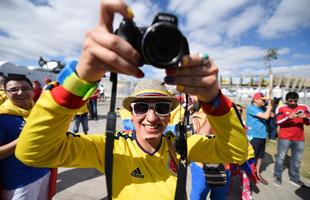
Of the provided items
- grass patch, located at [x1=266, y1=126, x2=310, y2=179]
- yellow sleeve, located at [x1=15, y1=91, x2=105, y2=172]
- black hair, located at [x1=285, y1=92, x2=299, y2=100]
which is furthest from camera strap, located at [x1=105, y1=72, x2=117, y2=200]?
grass patch, located at [x1=266, y1=126, x2=310, y2=179]

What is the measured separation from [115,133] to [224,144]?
2.86 feet

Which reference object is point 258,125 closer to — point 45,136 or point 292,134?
point 292,134

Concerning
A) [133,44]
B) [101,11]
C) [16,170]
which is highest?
[101,11]

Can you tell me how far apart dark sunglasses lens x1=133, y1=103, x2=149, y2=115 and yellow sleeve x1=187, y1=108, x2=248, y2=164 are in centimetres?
49

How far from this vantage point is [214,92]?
Result: 3.43 feet

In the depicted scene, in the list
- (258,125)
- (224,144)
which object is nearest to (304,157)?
(258,125)

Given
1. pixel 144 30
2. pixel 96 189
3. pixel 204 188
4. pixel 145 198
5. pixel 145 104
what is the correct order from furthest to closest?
pixel 96 189 < pixel 204 188 < pixel 145 104 < pixel 145 198 < pixel 144 30

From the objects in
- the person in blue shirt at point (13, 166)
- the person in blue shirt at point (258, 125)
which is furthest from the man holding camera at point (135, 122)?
the person in blue shirt at point (258, 125)

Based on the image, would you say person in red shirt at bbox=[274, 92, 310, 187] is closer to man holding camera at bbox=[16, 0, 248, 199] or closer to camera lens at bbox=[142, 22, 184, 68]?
man holding camera at bbox=[16, 0, 248, 199]

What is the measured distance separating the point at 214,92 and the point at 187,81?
21 cm

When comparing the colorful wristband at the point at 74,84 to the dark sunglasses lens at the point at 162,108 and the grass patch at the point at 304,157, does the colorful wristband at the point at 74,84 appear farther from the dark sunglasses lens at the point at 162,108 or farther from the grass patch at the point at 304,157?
the grass patch at the point at 304,157

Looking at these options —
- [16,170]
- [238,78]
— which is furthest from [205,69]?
[238,78]

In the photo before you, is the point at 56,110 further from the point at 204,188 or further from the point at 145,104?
the point at 204,188

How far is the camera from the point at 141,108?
1595mm
